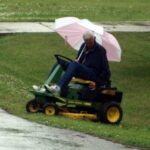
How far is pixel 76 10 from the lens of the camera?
32.8m

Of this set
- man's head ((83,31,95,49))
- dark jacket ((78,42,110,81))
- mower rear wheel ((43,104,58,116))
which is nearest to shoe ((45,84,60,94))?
mower rear wheel ((43,104,58,116))

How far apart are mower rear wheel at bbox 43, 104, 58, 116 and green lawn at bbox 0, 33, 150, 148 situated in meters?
0.26

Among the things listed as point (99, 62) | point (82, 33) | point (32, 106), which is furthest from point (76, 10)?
point (32, 106)

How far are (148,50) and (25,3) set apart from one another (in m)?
14.2

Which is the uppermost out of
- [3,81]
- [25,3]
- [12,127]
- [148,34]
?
[25,3]

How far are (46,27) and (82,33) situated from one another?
1372cm

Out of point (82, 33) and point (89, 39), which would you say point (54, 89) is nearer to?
point (89, 39)

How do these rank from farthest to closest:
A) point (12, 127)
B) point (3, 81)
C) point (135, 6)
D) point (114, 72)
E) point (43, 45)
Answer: point (135, 6) → point (43, 45) → point (114, 72) → point (3, 81) → point (12, 127)

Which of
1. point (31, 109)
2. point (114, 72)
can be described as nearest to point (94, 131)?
point (31, 109)

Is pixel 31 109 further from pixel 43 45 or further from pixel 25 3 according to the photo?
pixel 25 3

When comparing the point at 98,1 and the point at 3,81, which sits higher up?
the point at 98,1

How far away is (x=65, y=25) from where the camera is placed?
13.4 meters

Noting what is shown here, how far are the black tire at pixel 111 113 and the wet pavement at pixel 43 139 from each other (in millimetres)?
2031

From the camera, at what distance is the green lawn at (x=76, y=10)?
102ft
